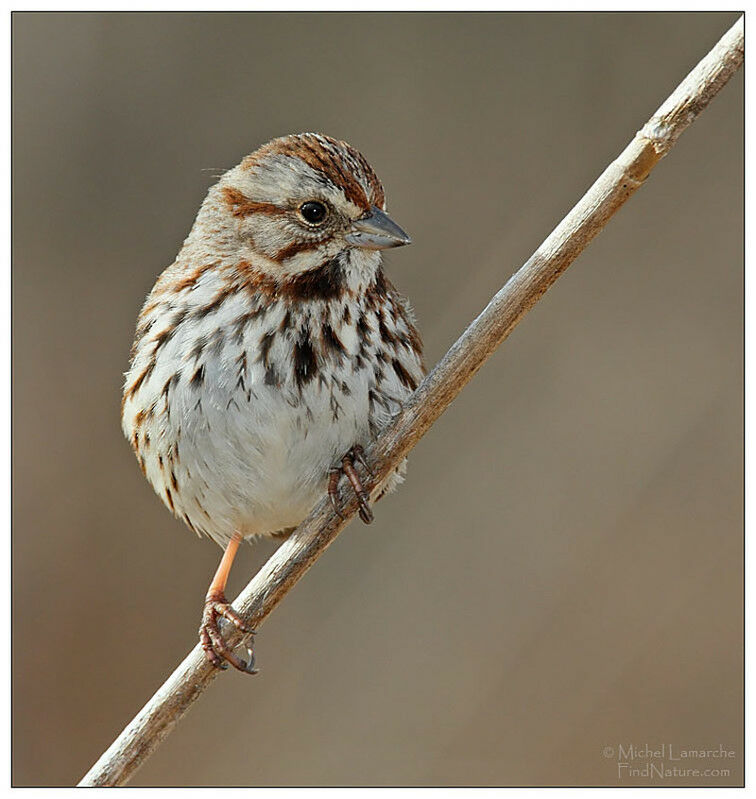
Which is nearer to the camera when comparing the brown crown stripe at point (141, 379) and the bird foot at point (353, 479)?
the bird foot at point (353, 479)

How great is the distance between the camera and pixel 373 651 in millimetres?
5133

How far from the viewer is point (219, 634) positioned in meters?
3.28

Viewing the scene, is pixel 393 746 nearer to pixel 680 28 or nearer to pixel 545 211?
pixel 545 211

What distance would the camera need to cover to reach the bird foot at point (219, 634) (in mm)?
3120

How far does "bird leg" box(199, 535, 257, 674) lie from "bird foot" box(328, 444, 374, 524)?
445 mm

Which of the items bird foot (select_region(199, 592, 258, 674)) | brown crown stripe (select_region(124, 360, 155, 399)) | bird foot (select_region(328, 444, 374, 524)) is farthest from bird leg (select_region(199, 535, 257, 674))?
brown crown stripe (select_region(124, 360, 155, 399))

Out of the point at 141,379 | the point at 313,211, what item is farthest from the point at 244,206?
the point at 141,379

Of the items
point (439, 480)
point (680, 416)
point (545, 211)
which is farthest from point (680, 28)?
point (439, 480)

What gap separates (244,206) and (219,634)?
4.35ft

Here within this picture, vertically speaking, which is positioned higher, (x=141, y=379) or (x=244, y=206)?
(x=244, y=206)

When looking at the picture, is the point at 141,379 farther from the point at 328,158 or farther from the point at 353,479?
the point at 328,158

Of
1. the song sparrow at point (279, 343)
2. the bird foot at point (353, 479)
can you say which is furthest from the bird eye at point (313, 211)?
the bird foot at point (353, 479)

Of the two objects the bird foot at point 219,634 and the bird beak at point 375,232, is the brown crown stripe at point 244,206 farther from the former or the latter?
the bird foot at point 219,634

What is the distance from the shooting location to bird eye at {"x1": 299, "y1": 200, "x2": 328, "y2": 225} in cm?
310
